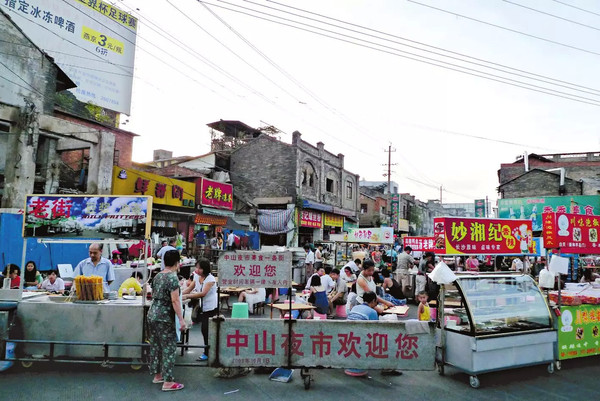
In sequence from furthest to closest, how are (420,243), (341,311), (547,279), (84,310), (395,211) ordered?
(395,211) < (420,243) < (341,311) < (547,279) < (84,310)

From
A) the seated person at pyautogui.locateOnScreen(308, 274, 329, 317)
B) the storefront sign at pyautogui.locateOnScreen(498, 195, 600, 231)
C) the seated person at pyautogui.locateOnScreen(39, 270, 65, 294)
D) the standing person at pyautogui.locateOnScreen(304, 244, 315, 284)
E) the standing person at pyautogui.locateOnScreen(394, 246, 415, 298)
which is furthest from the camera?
the storefront sign at pyautogui.locateOnScreen(498, 195, 600, 231)

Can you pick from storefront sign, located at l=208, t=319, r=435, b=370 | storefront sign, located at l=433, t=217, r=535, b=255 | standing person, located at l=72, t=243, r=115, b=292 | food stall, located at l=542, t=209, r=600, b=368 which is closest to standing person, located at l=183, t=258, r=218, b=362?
storefront sign, located at l=208, t=319, r=435, b=370

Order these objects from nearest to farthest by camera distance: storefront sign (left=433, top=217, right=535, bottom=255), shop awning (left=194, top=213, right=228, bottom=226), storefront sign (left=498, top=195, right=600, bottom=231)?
storefront sign (left=433, top=217, right=535, bottom=255) < shop awning (left=194, top=213, right=228, bottom=226) < storefront sign (left=498, top=195, right=600, bottom=231)

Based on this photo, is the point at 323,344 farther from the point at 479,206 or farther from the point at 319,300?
the point at 479,206

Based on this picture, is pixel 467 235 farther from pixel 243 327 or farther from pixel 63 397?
pixel 63 397

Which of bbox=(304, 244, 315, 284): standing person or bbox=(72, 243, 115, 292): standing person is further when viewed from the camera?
bbox=(304, 244, 315, 284): standing person

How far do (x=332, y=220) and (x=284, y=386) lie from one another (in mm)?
28568

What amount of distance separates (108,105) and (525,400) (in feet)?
79.2

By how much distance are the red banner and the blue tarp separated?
14225 mm

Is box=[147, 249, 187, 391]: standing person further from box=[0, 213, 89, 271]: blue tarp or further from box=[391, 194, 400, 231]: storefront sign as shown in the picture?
box=[391, 194, 400, 231]: storefront sign

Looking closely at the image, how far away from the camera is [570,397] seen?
561cm

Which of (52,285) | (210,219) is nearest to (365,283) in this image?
(52,285)

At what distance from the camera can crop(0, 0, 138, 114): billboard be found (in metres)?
19.2

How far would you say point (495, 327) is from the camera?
6.38 m
